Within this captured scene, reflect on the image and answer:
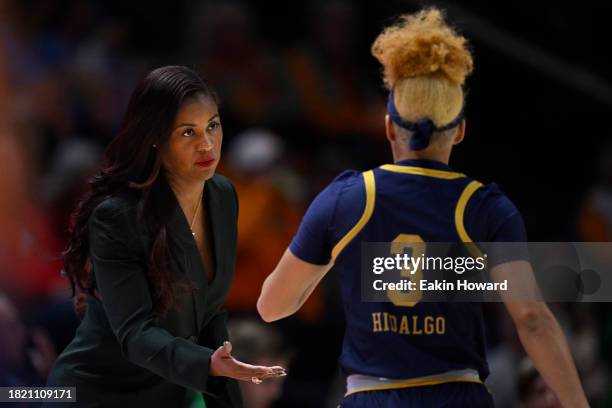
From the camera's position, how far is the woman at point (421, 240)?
3.14 m

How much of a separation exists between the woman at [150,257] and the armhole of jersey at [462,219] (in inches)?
24.2

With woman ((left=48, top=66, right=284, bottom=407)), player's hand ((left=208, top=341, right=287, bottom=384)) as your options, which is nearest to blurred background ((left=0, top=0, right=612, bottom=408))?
woman ((left=48, top=66, right=284, bottom=407))

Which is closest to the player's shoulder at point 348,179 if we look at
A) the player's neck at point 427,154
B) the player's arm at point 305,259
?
the player's arm at point 305,259

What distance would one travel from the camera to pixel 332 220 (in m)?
3.22

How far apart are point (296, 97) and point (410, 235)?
9.74ft

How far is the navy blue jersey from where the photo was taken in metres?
3.16

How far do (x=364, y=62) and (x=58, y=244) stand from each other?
178cm

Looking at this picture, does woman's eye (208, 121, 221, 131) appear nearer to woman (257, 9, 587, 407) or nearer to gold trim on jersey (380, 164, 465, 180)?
woman (257, 9, 587, 407)

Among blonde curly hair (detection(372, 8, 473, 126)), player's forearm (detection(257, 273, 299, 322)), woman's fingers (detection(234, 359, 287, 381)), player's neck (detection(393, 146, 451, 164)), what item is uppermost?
blonde curly hair (detection(372, 8, 473, 126))

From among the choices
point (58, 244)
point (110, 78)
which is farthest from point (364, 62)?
point (58, 244)

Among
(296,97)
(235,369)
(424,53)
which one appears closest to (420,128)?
(424,53)

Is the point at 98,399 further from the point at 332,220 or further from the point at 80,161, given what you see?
the point at 80,161

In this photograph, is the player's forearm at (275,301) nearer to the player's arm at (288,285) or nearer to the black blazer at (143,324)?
the player's arm at (288,285)

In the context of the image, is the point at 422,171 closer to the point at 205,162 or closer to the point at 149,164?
the point at 205,162
